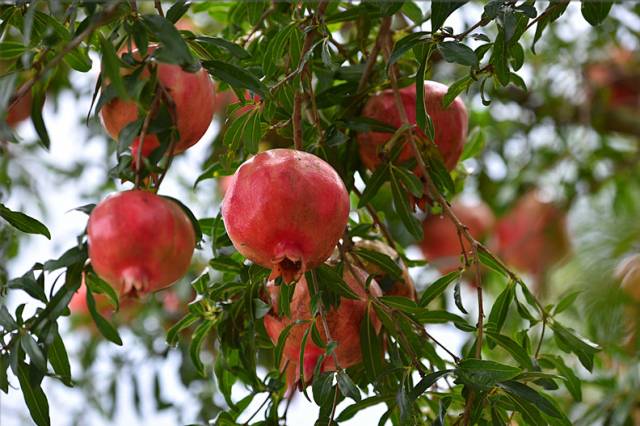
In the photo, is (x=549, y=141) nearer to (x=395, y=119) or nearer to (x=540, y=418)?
(x=395, y=119)

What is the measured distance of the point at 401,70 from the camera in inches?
Result: 60.2

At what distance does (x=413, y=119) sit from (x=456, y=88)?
0.49 ft

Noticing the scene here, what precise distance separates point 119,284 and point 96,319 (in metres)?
0.19

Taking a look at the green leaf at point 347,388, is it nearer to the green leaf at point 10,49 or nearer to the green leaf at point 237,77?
the green leaf at point 237,77

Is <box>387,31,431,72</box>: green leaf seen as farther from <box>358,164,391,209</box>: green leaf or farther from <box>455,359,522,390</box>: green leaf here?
<box>455,359,522,390</box>: green leaf

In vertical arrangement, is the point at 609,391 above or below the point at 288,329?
above

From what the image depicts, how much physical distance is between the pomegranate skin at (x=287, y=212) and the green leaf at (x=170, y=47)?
13 cm

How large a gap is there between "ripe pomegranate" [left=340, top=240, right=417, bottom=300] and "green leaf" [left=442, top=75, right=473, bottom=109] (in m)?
0.23

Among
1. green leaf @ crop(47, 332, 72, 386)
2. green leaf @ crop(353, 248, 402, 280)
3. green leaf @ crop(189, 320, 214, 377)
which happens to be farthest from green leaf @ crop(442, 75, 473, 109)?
green leaf @ crop(47, 332, 72, 386)

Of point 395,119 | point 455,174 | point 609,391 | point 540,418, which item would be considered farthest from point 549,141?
point 540,418

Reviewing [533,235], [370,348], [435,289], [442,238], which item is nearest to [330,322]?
[370,348]

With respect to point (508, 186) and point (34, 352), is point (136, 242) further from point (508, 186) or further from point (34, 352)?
point (508, 186)

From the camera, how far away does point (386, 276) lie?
4.42 ft

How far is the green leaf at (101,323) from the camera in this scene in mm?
1132
